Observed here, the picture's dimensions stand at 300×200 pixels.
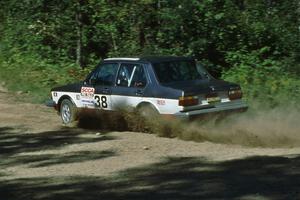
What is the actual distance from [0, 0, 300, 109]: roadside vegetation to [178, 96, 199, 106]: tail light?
11.7 feet

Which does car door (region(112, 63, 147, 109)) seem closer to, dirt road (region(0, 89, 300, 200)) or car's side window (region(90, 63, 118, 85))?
car's side window (region(90, 63, 118, 85))

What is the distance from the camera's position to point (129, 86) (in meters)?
12.5

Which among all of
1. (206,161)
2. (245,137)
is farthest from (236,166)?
(245,137)

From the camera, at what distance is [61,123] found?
14148mm

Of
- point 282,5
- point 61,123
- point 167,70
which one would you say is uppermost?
point 282,5

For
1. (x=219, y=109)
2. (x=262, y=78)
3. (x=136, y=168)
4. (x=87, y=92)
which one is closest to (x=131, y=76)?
(x=87, y=92)

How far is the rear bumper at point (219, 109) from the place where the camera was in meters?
11.5

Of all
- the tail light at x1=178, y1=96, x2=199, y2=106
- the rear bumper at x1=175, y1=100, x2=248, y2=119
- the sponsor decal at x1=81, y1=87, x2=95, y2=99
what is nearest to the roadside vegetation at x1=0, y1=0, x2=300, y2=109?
the rear bumper at x1=175, y1=100, x2=248, y2=119

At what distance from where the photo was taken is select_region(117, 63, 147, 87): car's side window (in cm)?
1230

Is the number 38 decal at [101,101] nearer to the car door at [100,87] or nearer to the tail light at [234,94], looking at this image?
the car door at [100,87]

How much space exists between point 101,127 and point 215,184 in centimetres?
595

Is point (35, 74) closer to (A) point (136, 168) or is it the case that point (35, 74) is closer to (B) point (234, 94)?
(B) point (234, 94)

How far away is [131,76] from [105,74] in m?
0.83

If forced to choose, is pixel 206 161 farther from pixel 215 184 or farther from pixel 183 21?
pixel 183 21
